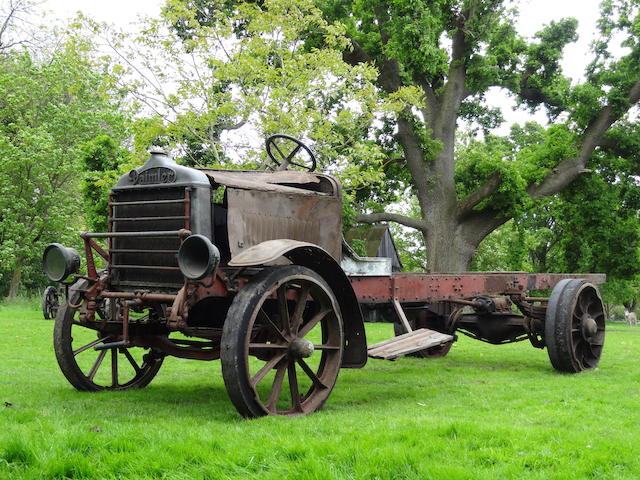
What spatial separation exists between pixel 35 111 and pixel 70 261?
1057 inches

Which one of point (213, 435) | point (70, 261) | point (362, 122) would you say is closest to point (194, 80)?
point (362, 122)

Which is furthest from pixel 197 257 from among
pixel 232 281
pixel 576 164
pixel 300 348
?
pixel 576 164

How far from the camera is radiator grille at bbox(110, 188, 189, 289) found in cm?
554

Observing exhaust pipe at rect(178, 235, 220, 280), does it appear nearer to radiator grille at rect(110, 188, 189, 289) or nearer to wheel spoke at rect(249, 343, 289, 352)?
radiator grille at rect(110, 188, 189, 289)

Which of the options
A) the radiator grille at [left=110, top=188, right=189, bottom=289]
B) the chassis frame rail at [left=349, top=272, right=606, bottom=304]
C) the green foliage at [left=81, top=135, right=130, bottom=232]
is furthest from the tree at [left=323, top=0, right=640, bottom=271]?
the radiator grille at [left=110, top=188, right=189, bottom=289]

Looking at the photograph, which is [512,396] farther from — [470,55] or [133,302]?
[470,55]

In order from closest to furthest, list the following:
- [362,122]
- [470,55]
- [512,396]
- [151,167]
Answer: [151,167] → [512,396] → [362,122] → [470,55]

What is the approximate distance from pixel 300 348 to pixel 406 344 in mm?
1606

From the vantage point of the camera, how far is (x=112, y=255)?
595 centimetres

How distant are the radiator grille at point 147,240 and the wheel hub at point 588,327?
5207 millimetres

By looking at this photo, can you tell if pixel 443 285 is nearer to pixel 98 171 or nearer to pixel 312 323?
pixel 312 323

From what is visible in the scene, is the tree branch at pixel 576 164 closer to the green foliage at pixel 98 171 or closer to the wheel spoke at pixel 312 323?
the green foliage at pixel 98 171

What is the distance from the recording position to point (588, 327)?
8305 millimetres

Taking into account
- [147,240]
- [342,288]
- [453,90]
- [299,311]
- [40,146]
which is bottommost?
[299,311]
